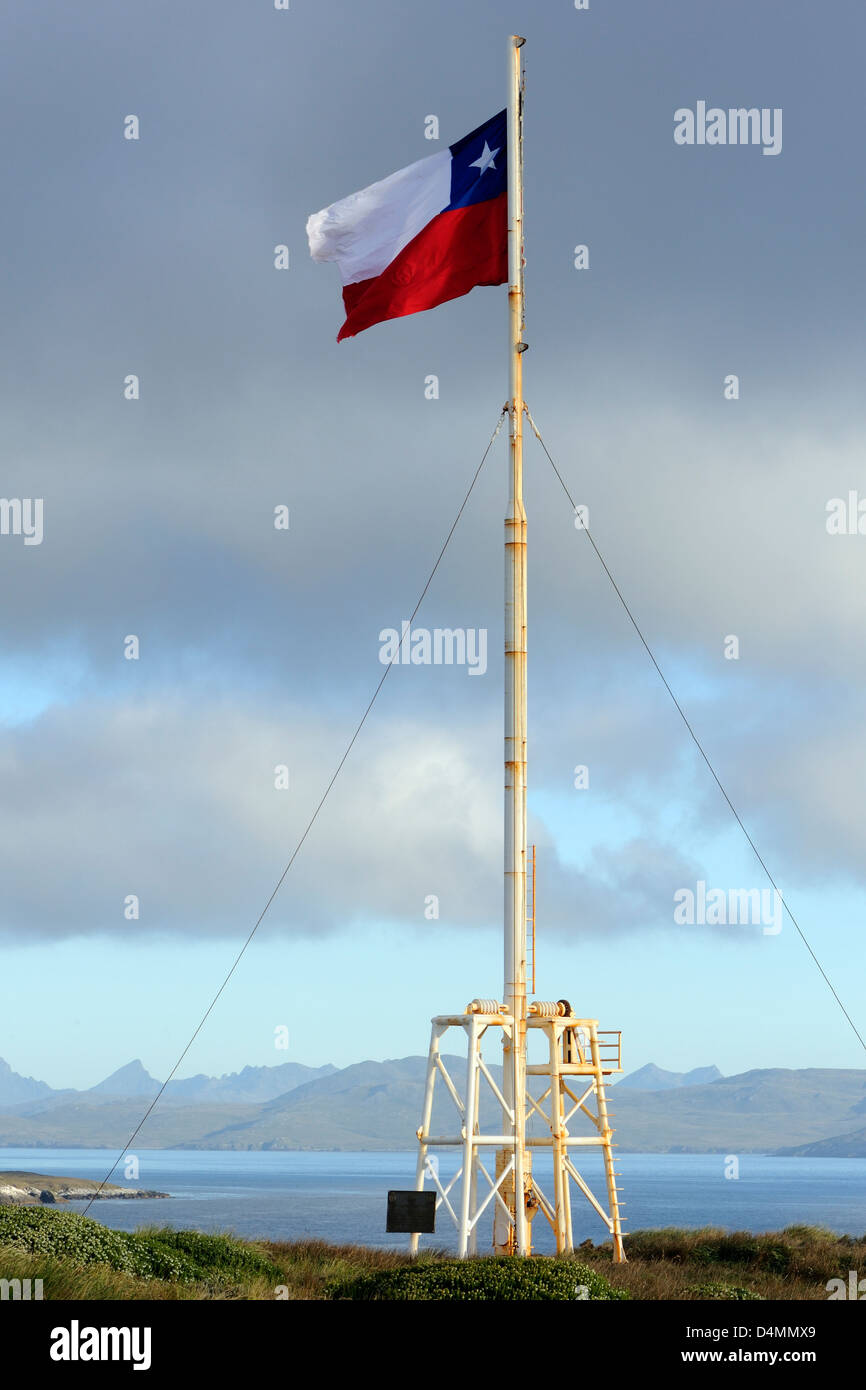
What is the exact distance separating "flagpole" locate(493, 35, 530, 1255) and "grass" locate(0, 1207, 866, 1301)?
3.36 m

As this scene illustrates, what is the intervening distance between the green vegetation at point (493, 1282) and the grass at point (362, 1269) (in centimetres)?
2

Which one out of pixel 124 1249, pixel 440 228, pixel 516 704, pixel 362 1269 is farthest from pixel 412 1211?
pixel 440 228

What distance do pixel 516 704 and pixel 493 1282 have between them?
11.9 m

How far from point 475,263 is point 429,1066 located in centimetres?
1683

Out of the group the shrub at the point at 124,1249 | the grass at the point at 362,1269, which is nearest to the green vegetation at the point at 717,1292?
the grass at the point at 362,1269

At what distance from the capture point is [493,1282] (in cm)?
2117

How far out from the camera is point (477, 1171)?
29359 millimetres

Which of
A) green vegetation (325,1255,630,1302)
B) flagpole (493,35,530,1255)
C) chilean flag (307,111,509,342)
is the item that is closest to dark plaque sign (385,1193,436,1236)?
green vegetation (325,1255,630,1302)

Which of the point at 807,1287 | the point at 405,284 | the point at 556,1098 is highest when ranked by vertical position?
the point at 405,284
